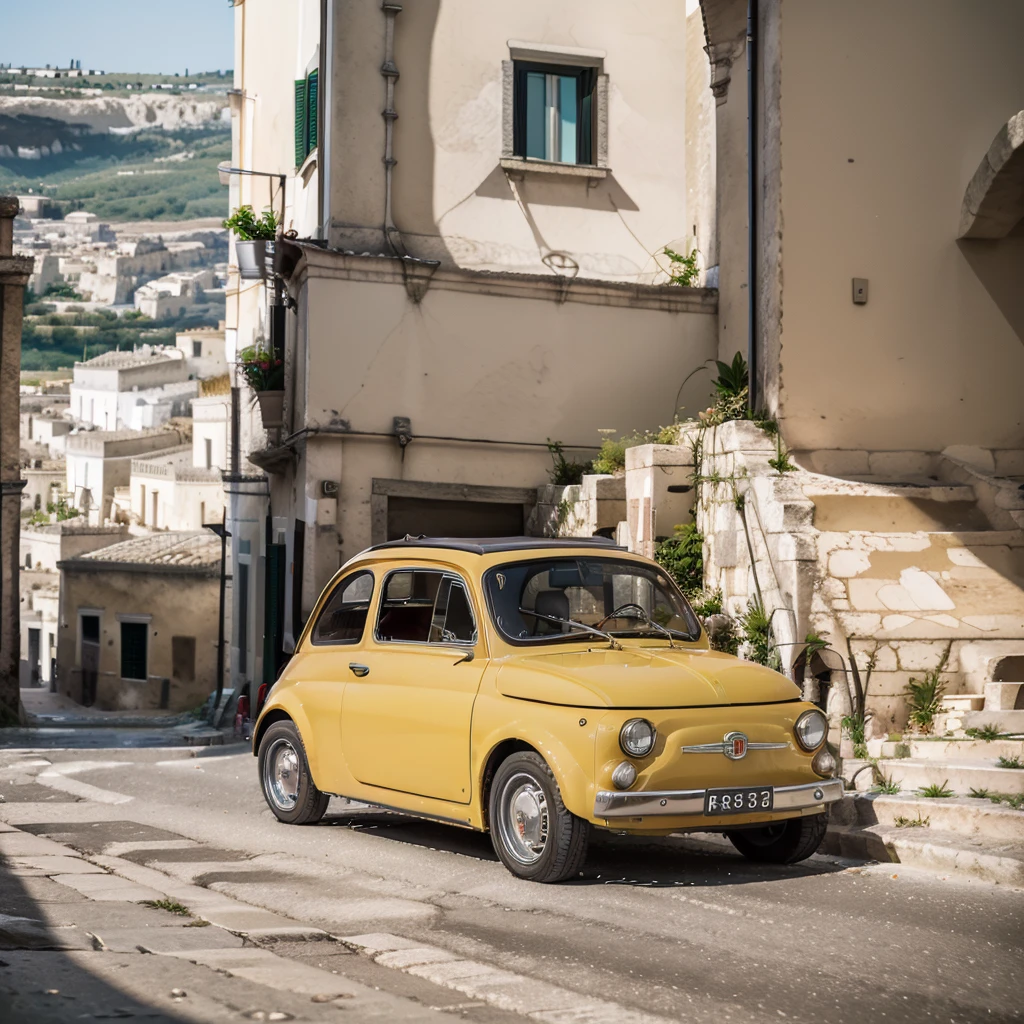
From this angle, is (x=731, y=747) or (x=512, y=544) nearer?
(x=731, y=747)

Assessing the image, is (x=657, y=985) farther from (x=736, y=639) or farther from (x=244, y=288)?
(x=244, y=288)

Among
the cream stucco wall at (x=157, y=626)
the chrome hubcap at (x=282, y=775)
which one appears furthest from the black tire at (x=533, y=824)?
the cream stucco wall at (x=157, y=626)

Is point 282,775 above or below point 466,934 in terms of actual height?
above

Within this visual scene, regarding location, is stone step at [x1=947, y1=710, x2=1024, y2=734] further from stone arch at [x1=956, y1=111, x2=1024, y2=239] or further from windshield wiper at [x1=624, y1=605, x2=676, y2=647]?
stone arch at [x1=956, y1=111, x2=1024, y2=239]

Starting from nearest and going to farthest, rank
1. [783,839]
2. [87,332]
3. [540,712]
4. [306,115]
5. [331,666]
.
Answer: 1. [540,712]
2. [783,839]
3. [331,666]
4. [306,115]
5. [87,332]

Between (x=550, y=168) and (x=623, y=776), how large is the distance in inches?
515

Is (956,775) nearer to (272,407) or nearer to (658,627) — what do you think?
(658,627)

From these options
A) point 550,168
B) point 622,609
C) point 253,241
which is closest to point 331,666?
point 622,609

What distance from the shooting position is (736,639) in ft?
38.8

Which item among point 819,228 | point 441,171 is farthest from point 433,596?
point 441,171

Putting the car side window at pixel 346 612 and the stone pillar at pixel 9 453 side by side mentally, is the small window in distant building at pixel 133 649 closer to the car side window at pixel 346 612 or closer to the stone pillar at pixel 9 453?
the stone pillar at pixel 9 453

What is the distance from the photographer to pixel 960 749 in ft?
31.1

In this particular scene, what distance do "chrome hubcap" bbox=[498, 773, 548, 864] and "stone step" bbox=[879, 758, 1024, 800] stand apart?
9.10 ft

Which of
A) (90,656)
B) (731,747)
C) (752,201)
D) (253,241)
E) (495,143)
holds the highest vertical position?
(495,143)
